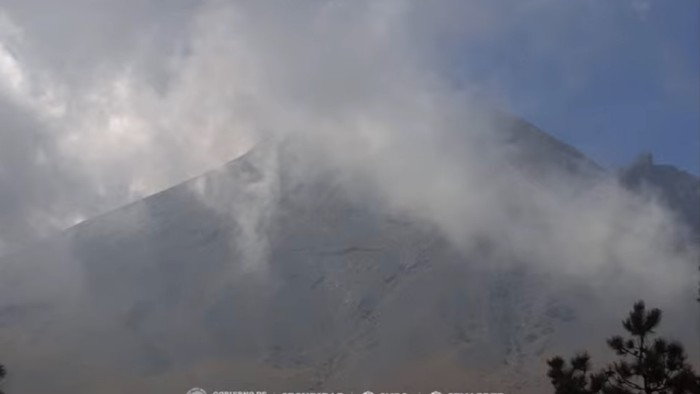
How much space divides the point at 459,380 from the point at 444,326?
15541mm

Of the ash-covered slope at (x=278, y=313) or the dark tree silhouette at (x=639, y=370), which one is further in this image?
the ash-covered slope at (x=278, y=313)

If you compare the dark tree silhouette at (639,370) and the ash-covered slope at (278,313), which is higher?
the ash-covered slope at (278,313)

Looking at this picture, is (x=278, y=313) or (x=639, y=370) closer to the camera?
(x=639, y=370)

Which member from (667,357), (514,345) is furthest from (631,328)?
(514,345)

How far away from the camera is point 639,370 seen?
27.4m

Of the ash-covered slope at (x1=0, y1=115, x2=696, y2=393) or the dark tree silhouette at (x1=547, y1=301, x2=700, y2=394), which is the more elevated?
the ash-covered slope at (x1=0, y1=115, x2=696, y2=393)

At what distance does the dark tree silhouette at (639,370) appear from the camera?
1059 inches

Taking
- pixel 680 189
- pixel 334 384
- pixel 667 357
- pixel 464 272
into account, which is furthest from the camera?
pixel 680 189

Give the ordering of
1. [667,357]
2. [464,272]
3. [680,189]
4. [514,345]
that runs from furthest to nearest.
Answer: [680,189]
[464,272]
[514,345]
[667,357]

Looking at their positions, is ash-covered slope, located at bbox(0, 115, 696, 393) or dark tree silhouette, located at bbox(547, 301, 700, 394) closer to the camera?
dark tree silhouette, located at bbox(547, 301, 700, 394)

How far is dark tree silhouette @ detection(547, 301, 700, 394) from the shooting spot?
26.9 m

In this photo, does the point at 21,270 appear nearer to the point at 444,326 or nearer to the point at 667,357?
the point at 444,326

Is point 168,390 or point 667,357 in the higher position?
point 168,390

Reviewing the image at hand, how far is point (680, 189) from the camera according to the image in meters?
185
